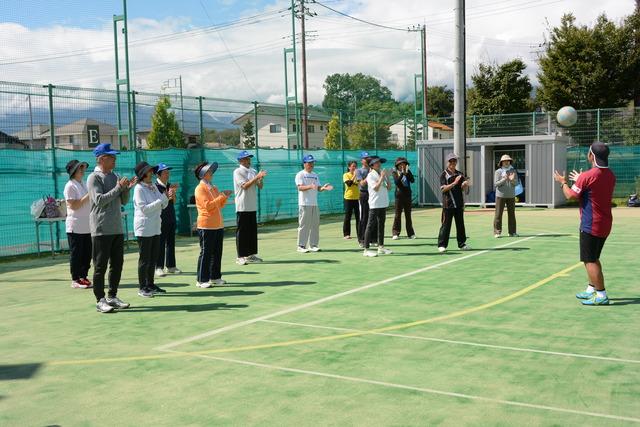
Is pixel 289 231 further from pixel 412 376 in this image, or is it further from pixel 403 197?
pixel 412 376

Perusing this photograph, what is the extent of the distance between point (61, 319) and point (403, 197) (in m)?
9.70

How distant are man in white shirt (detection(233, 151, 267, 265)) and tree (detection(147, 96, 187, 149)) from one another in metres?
6.27

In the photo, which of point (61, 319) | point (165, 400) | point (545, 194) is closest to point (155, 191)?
point (61, 319)

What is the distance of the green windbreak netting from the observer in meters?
15.0

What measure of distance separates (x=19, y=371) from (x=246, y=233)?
6.81 metres

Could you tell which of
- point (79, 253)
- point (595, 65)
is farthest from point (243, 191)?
point (595, 65)

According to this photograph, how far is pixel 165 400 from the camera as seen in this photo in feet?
17.8

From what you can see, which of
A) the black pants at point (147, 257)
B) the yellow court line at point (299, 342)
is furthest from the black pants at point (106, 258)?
the yellow court line at point (299, 342)

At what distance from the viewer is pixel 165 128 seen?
23.7 metres

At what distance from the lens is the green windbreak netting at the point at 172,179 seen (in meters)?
15.0

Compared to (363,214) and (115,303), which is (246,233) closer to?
→ (363,214)

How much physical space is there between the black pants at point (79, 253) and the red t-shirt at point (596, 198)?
7.44 metres

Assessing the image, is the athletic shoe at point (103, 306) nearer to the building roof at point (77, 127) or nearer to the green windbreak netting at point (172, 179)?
the green windbreak netting at point (172, 179)

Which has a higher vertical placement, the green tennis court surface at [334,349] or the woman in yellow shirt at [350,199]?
the woman in yellow shirt at [350,199]
